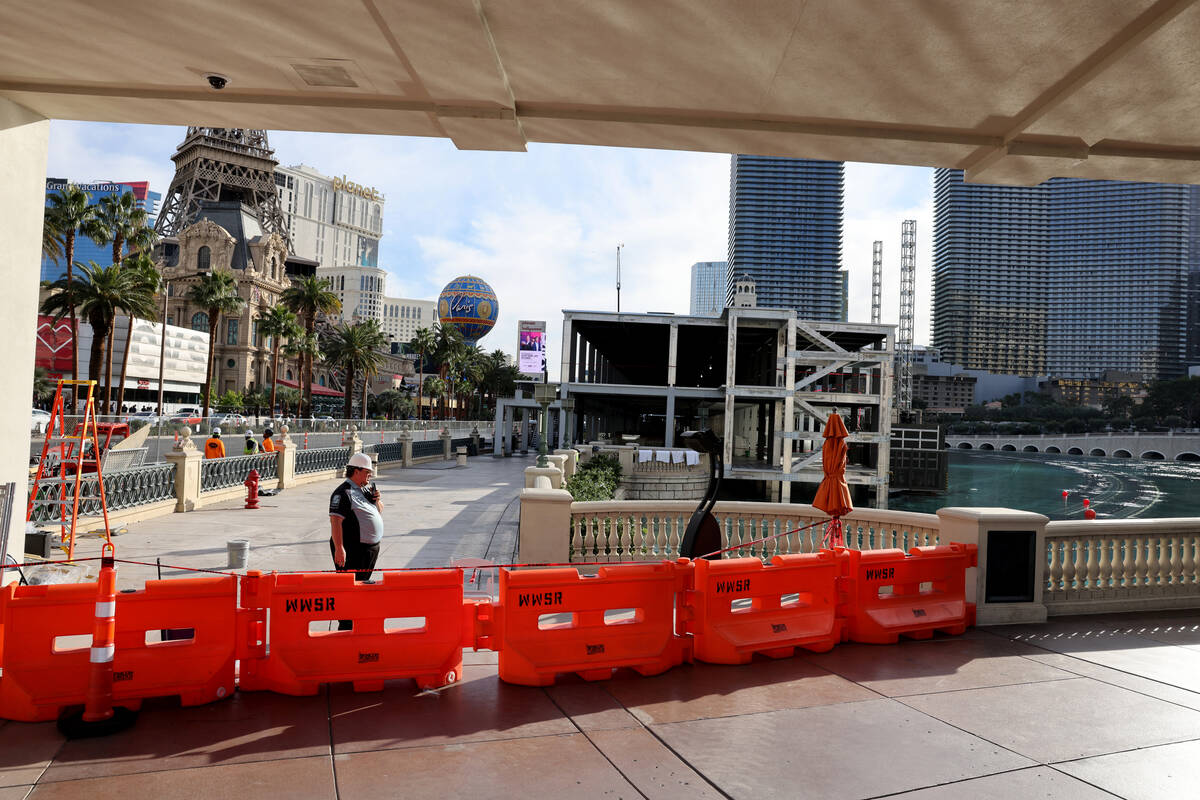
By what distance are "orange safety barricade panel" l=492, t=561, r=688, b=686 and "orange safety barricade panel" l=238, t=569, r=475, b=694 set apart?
44 centimetres

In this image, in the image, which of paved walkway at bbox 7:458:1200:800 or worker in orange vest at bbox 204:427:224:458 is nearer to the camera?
paved walkway at bbox 7:458:1200:800

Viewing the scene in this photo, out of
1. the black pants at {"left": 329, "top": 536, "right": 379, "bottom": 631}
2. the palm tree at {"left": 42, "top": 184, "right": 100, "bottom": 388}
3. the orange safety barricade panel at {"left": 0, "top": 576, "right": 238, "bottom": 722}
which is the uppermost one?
the palm tree at {"left": 42, "top": 184, "right": 100, "bottom": 388}

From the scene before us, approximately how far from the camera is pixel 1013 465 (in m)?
120

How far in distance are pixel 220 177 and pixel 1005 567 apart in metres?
141

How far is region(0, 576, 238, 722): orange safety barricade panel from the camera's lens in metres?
4.99

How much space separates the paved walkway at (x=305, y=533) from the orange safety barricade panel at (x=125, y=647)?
14.9ft

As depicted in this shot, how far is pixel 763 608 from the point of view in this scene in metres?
6.78

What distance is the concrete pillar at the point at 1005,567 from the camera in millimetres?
8102

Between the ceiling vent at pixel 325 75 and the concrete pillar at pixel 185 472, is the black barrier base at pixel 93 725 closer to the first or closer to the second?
the ceiling vent at pixel 325 75

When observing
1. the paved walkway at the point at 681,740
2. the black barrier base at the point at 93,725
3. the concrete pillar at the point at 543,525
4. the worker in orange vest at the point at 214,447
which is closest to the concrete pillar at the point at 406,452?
the worker in orange vest at the point at 214,447

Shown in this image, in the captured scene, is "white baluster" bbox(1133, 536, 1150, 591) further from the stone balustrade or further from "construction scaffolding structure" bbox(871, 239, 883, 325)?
"construction scaffolding structure" bbox(871, 239, 883, 325)

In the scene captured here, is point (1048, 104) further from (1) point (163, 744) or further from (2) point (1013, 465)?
(2) point (1013, 465)

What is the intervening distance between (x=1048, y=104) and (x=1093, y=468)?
129170 mm

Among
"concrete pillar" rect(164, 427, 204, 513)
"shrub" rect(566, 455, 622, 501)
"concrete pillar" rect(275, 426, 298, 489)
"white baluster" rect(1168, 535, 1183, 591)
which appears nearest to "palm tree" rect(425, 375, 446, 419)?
"shrub" rect(566, 455, 622, 501)
